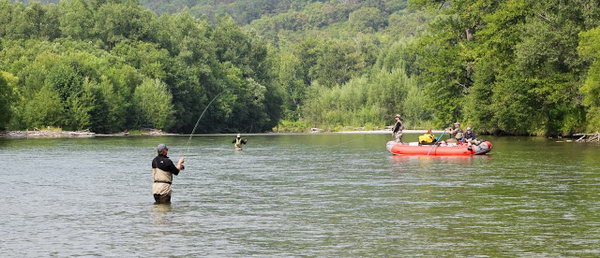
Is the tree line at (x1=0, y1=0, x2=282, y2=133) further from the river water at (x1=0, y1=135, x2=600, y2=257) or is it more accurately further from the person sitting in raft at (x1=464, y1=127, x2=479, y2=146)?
the river water at (x1=0, y1=135, x2=600, y2=257)

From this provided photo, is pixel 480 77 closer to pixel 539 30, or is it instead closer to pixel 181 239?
pixel 539 30

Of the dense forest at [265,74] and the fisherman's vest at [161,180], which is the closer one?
the fisherman's vest at [161,180]

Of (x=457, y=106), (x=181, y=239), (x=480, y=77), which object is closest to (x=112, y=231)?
(x=181, y=239)

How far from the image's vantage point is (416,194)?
31047 mm

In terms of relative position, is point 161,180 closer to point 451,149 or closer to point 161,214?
point 161,214

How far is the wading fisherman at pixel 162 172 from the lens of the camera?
26.8 m

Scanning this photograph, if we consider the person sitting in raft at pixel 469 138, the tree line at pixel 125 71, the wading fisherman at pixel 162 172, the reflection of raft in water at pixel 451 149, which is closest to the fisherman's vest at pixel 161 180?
the wading fisherman at pixel 162 172

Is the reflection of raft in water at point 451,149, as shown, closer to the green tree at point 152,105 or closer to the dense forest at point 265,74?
the dense forest at point 265,74

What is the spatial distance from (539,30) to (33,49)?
72.3 m

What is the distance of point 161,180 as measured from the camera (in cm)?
2745

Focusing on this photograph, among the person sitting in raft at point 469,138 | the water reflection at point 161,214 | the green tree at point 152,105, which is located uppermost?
the green tree at point 152,105

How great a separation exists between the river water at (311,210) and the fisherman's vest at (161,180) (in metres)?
0.48

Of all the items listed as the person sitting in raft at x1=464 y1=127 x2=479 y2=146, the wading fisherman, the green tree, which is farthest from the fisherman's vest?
the green tree

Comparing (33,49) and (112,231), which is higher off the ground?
(33,49)
